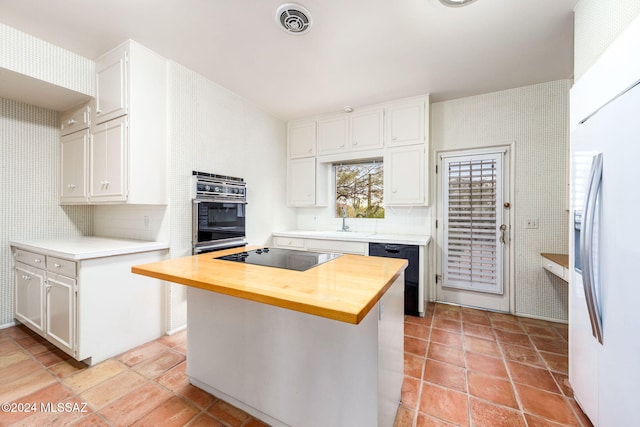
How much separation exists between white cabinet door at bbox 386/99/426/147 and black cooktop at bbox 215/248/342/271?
2.02m

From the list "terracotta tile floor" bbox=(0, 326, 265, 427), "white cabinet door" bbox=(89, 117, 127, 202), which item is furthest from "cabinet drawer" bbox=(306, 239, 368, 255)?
"white cabinet door" bbox=(89, 117, 127, 202)

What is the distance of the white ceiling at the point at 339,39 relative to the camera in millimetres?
1764

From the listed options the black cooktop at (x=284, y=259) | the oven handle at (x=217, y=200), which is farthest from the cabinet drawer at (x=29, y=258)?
the black cooktop at (x=284, y=259)

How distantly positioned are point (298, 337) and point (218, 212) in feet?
6.13

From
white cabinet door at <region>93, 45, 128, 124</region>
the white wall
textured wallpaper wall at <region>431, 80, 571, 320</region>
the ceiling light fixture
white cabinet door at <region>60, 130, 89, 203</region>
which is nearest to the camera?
the ceiling light fixture

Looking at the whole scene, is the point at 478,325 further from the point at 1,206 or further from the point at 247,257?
the point at 1,206

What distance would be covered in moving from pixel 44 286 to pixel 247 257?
6.21ft

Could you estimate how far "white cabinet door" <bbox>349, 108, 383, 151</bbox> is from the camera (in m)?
3.33

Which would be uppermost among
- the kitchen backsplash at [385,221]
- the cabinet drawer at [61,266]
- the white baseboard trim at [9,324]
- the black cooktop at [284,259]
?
the kitchen backsplash at [385,221]

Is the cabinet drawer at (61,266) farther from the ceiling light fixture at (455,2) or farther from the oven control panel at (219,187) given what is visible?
the ceiling light fixture at (455,2)

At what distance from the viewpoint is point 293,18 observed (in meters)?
1.84

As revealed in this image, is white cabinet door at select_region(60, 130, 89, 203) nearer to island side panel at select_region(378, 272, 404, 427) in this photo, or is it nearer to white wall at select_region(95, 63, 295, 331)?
white wall at select_region(95, 63, 295, 331)

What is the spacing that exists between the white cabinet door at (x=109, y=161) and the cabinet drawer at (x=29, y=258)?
62 cm

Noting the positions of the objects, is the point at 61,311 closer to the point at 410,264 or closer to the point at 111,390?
the point at 111,390
